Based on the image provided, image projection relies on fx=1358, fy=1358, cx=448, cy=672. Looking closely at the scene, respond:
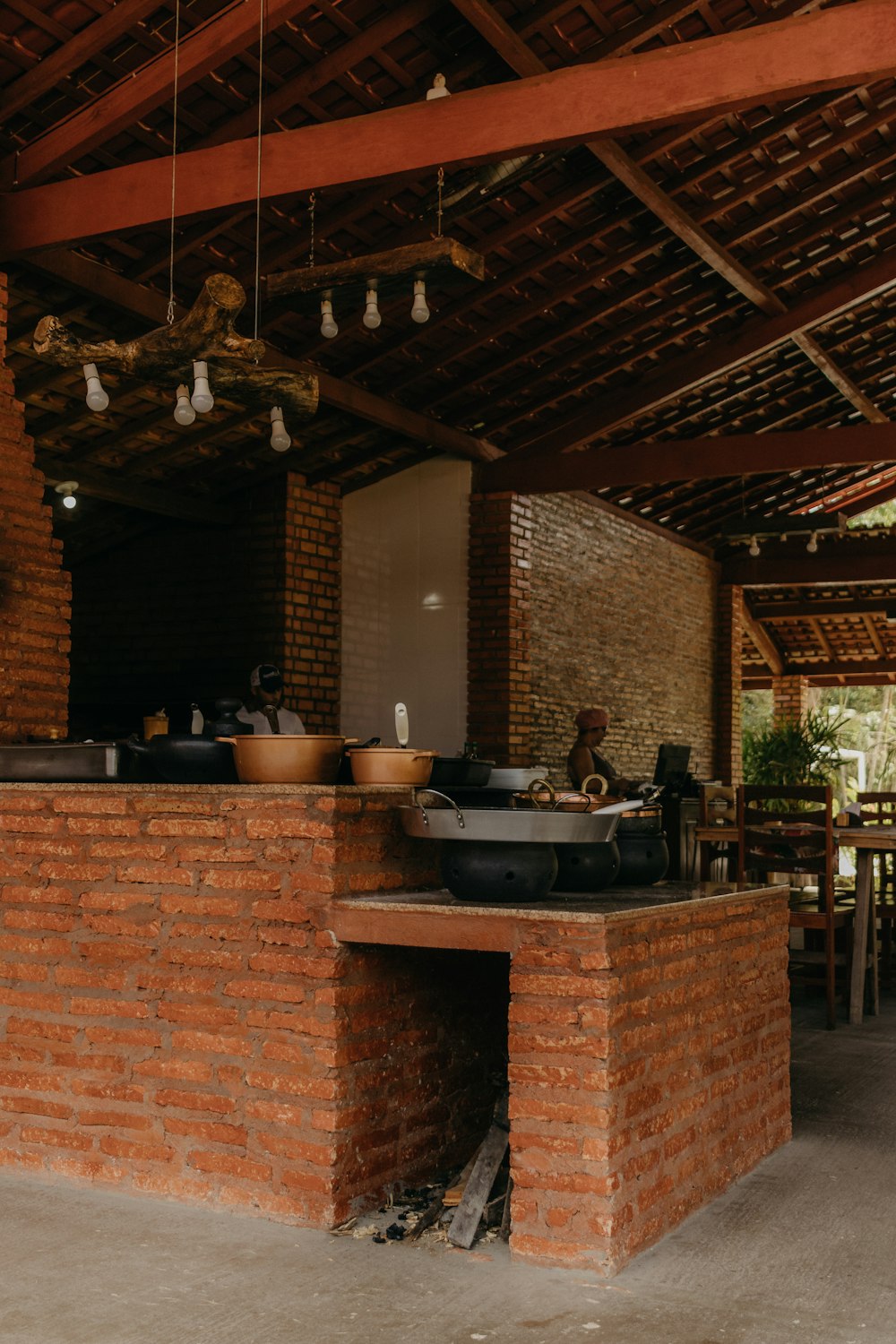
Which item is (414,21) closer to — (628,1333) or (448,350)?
(448,350)

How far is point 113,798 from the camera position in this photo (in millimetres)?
3762

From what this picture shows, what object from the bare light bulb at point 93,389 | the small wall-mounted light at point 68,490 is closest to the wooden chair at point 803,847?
the bare light bulb at point 93,389

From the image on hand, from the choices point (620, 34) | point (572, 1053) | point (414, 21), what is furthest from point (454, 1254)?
point (620, 34)

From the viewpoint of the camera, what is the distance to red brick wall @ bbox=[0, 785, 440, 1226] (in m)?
3.40

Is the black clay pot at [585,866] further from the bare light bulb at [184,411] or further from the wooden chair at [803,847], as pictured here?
the wooden chair at [803,847]

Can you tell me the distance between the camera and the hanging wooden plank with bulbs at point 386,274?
443cm

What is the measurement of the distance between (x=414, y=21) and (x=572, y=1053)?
14.5 ft

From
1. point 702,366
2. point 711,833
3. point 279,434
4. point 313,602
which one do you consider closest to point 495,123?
point 279,434

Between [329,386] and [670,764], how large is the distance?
3779 mm

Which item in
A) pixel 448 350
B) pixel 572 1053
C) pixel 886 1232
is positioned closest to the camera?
pixel 572 1053

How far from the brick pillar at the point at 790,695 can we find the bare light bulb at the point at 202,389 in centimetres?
1469

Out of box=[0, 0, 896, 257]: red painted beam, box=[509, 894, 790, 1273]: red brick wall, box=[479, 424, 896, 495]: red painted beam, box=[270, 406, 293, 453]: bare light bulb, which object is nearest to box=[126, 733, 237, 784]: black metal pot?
box=[509, 894, 790, 1273]: red brick wall

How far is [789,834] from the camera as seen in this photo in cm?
651

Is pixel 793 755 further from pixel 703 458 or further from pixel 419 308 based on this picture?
pixel 419 308
